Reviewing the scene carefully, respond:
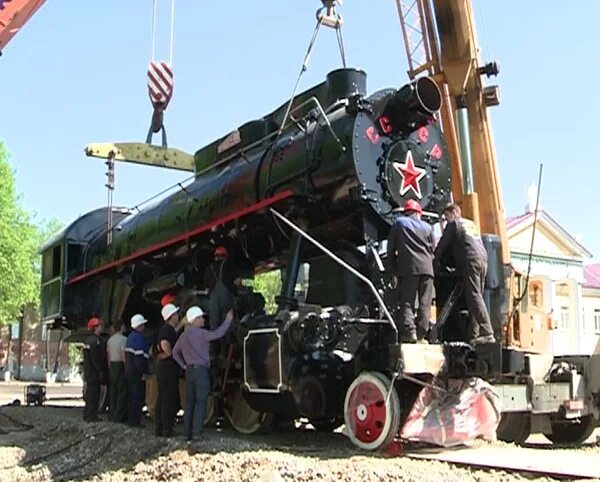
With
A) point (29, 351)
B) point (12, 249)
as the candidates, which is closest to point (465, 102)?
point (12, 249)

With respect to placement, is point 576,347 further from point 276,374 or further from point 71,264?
point 276,374

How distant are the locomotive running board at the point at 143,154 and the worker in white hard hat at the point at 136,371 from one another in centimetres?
Answer: 434

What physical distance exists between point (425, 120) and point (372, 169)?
2.59 feet

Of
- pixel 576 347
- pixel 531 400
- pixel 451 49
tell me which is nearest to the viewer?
pixel 531 400

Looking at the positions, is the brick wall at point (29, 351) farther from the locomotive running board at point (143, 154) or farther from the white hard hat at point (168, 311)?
the white hard hat at point (168, 311)

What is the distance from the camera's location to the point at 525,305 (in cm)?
1063

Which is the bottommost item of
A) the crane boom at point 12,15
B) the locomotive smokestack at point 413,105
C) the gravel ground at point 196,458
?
the gravel ground at point 196,458

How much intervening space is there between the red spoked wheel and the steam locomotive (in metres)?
Answer: 0.01

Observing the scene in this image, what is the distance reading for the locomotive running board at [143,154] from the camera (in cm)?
1390

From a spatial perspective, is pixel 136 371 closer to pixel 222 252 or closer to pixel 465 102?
pixel 222 252

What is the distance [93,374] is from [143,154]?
14.4 ft

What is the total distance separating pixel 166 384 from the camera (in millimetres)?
8891

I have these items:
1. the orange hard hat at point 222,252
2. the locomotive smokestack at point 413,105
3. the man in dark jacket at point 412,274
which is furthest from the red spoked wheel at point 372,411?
the orange hard hat at point 222,252

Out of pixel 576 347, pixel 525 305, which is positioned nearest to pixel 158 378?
pixel 525 305
